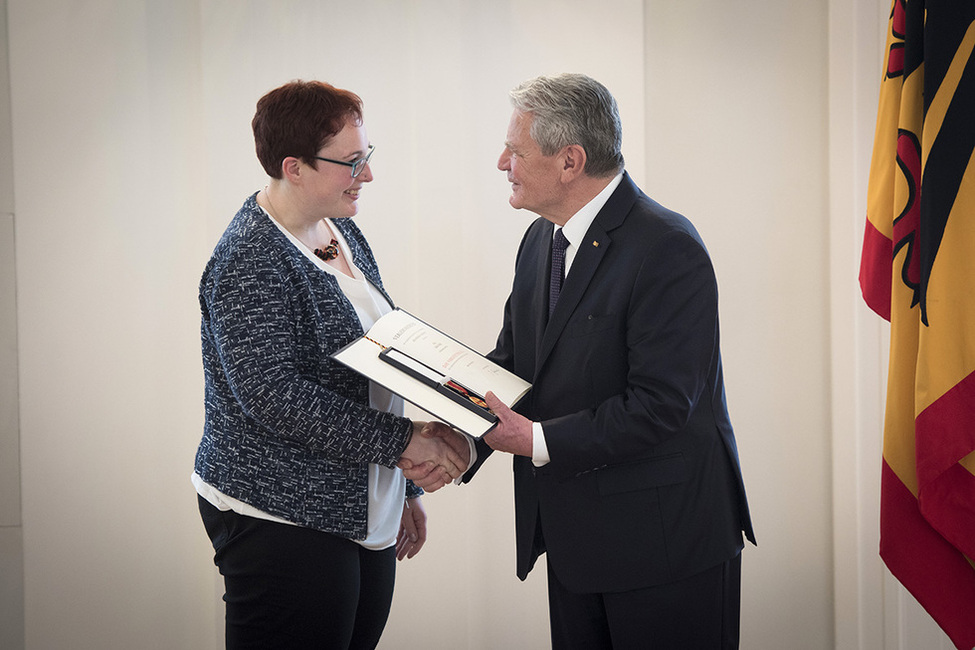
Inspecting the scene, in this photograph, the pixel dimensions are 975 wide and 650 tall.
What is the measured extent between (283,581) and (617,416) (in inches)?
31.4

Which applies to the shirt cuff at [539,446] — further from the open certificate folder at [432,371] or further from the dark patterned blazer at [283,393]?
the dark patterned blazer at [283,393]

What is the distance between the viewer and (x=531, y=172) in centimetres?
190

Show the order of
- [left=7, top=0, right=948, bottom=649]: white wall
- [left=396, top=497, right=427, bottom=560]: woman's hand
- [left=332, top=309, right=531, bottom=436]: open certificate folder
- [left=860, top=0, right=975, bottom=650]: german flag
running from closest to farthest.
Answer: [left=332, top=309, right=531, bottom=436]: open certificate folder → [left=860, top=0, right=975, bottom=650]: german flag → [left=396, top=497, right=427, bottom=560]: woman's hand → [left=7, top=0, right=948, bottom=649]: white wall

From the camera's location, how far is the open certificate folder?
1.71 metres

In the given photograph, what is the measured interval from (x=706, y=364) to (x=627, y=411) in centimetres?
21

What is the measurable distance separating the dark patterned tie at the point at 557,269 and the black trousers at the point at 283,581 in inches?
27.8

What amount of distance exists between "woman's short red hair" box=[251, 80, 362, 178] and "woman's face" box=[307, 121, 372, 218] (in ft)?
0.06

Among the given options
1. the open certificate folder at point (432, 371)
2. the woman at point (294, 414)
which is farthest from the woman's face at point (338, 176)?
the open certificate folder at point (432, 371)

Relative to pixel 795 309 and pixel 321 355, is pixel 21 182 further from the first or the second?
pixel 795 309

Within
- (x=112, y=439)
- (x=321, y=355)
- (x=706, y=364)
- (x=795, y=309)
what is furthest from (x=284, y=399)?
(x=795, y=309)

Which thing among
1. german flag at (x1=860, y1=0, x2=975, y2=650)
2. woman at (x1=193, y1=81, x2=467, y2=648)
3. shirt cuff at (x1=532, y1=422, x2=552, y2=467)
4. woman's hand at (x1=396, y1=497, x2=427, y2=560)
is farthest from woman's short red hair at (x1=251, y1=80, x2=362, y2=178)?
german flag at (x1=860, y1=0, x2=975, y2=650)

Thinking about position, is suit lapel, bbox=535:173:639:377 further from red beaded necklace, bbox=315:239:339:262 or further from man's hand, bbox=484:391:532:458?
red beaded necklace, bbox=315:239:339:262

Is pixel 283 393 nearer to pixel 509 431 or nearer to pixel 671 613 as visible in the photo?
pixel 509 431

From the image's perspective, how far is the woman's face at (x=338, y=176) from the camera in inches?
74.5
